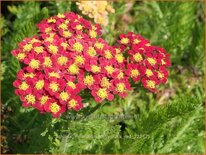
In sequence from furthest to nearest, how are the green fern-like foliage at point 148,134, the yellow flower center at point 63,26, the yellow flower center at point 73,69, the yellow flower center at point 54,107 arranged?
the yellow flower center at point 63,26 → the green fern-like foliage at point 148,134 → the yellow flower center at point 73,69 → the yellow flower center at point 54,107

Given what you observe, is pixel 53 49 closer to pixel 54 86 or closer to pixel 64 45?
pixel 64 45

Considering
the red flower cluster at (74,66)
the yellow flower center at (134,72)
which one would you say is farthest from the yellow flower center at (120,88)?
the yellow flower center at (134,72)

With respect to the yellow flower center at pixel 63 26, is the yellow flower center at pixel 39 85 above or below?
below

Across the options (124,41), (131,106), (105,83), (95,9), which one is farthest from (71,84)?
(131,106)

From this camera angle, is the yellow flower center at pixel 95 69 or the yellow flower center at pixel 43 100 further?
the yellow flower center at pixel 95 69

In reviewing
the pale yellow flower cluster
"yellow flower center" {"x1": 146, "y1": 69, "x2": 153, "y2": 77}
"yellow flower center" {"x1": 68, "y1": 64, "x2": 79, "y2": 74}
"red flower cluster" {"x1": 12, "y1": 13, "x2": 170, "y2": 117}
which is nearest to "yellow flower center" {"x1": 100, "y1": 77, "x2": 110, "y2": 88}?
"red flower cluster" {"x1": 12, "y1": 13, "x2": 170, "y2": 117}

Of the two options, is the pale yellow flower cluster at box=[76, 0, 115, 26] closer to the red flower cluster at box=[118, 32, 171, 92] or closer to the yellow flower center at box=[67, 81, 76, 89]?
the red flower cluster at box=[118, 32, 171, 92]

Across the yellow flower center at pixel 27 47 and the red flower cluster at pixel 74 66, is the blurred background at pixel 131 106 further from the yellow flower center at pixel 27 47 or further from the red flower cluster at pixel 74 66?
the yellow flower center at pixel 27 47
